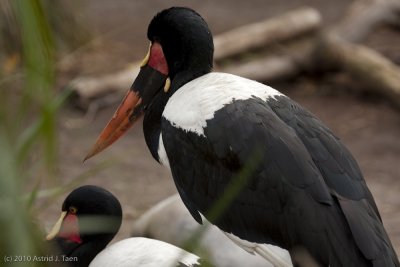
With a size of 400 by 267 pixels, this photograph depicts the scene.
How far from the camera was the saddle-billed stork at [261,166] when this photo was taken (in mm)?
3326

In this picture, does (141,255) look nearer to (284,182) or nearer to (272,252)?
(272,252)

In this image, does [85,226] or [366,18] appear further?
[366,18]

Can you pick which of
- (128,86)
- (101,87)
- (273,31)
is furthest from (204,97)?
(273,31)

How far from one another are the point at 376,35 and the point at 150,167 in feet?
9.89

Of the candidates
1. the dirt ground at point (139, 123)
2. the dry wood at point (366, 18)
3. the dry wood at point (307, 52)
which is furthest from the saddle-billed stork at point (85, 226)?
the dry wood at point (366, 18)

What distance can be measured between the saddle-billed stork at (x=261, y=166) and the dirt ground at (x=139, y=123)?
1.58 m

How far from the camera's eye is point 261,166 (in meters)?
3.44

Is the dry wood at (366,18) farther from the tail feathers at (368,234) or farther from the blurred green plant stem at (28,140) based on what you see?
the blurred green plant stem at (28,140)

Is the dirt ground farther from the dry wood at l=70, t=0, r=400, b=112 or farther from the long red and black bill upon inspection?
the long red and black bill

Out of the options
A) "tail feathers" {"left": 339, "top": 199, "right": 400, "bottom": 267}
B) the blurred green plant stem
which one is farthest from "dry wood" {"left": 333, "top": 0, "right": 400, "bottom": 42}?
the blurred green plant stem

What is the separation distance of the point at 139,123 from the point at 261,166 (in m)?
3.88

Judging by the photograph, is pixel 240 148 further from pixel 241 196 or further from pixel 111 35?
pixel 111 35

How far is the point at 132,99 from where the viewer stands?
Answer: 14.2ft

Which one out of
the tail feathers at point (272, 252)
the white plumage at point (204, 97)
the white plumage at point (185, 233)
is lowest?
the white plumage at point (185, 233)
